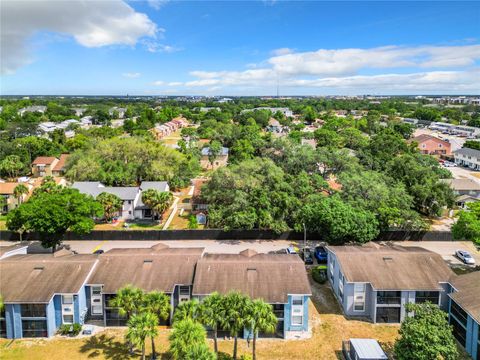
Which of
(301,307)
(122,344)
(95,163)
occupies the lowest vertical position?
(122,344)

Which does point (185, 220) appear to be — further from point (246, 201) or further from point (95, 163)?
point (95, 163)

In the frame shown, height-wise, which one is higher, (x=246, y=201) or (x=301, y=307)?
(x=246, y=201)

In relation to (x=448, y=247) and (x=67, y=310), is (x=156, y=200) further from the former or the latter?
(x=448, y=247)

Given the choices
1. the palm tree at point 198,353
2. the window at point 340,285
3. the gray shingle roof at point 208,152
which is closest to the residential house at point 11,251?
the palm tree at point 198,353

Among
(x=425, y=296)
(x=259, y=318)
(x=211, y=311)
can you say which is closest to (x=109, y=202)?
(x=211, y=311)

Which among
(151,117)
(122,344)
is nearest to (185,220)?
(122,344)

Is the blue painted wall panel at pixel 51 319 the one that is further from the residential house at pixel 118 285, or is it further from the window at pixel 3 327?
the window at pixel 3 327

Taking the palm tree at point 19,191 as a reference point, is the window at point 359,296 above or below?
below
